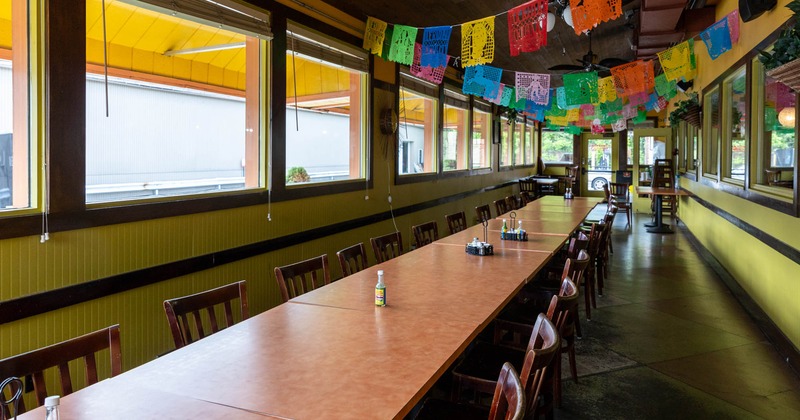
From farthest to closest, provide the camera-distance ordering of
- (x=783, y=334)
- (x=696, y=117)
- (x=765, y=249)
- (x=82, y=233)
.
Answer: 1. (x=696, y=117)
2. (x=765, y=249)
3. (x=783, y=334)
4. (x=82, y=233)

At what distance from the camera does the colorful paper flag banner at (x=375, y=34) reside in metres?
5.82

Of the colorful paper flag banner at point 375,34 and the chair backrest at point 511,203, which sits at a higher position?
the colorful paper flag banner at point 375,34

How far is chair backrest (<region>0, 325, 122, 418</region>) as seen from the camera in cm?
168

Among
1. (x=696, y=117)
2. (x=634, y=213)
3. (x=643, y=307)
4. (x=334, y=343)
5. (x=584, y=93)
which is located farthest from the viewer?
(x=634, y=213)

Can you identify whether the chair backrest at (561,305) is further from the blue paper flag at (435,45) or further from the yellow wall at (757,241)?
the blue paper flag at (435,45)

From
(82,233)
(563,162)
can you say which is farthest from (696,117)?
(563,162)

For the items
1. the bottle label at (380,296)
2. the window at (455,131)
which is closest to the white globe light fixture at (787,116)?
the bottle label at (380,296)

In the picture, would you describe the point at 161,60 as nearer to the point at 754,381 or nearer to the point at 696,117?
the point at 754,381

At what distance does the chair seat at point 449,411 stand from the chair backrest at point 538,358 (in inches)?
9.9

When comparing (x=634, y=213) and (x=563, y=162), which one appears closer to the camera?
Result: (x=634, y=213)

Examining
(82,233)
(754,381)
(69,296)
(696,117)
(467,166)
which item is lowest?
(754,381)

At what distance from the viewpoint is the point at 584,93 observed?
756 centimetres

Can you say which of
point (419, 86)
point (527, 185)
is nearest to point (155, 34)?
point (419, 86)

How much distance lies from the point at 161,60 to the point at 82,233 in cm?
153
